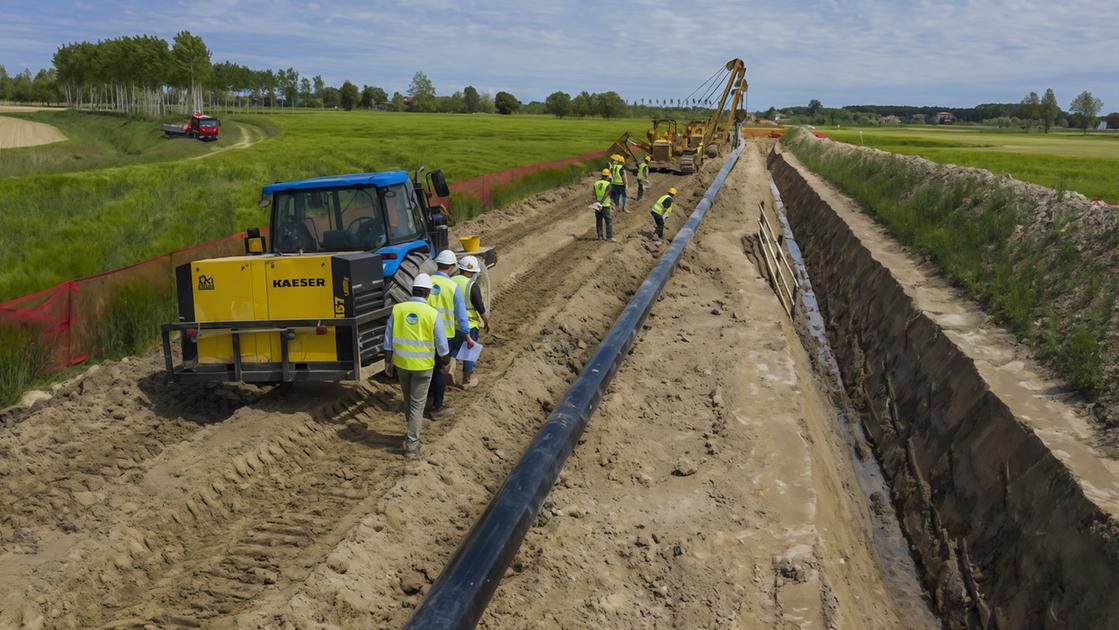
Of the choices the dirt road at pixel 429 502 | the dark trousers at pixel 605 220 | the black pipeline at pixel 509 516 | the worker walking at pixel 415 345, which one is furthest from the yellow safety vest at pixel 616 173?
the worker walking at pixel 415 345

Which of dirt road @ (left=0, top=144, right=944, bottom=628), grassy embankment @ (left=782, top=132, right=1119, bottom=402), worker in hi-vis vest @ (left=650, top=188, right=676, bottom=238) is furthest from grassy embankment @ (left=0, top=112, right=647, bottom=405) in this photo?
grassy embankment @ (left=782, top=132, right=1119, bottom=402)

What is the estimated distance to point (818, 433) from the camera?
10039mm

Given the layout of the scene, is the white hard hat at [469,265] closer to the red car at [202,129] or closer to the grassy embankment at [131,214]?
the grassy embankment at [131,214]

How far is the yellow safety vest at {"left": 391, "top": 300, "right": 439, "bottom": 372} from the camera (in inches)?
315

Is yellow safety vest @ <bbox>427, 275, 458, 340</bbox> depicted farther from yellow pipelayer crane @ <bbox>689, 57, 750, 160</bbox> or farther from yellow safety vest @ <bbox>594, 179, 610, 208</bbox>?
yellow pipelayer crane @ <bbox>689, 57, 750, 160</bbox>

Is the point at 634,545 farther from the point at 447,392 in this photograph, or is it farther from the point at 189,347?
the point at 189,347

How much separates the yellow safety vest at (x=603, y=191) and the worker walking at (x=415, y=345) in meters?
12.2

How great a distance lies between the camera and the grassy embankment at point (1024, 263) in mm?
9500

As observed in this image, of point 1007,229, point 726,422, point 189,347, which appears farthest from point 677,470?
point 1007,229

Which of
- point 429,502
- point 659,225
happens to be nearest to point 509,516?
point 429,502

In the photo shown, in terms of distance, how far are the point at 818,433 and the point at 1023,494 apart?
9.64ft

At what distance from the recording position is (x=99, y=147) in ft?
195

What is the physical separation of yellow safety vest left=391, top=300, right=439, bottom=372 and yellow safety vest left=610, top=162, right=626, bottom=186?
1448cm

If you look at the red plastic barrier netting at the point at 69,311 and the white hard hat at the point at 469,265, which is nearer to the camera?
the white hard hat at the point at 469,265
